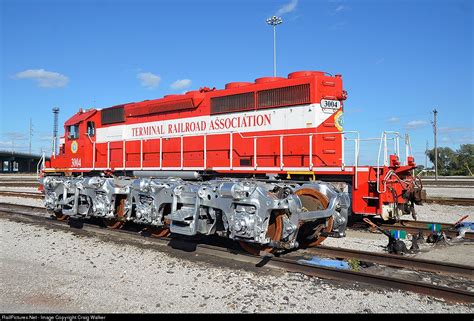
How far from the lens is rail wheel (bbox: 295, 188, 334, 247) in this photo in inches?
295

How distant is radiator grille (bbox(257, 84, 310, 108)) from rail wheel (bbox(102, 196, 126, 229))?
442 cm

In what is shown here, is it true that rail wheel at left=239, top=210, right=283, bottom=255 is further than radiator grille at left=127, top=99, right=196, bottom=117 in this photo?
No

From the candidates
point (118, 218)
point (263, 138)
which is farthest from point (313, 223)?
point (118, 218)

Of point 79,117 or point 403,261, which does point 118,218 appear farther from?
point 79,117

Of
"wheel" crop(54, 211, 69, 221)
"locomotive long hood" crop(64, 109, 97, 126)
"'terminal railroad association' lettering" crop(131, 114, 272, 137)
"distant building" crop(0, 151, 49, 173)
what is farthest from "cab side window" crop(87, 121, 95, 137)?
"distant building" crop(0, 151, 49, 173)

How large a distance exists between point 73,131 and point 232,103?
294 inches

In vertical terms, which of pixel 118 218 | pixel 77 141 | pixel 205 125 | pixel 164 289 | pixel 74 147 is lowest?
pixel 164 289

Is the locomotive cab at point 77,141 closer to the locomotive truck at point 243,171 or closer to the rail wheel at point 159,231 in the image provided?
the locomotive truck at point 243,171

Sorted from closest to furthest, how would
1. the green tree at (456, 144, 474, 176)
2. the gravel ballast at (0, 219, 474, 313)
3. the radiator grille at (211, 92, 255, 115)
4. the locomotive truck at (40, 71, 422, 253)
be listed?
the gravel ballast at (0, 219, 474, 313), the locomotive truck at (40, 71, 422, 253), the radiator grille at (211, 92, 255, 115), the green tree at (456, 144, 474, 176)

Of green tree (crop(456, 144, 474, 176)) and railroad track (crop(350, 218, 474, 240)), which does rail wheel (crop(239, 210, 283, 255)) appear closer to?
railroad track (crop(350, 218, 474, 240))

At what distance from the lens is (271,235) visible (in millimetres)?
6598

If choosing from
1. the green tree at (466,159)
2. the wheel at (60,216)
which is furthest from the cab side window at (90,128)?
the green tree at (466,159)

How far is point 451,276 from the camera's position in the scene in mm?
6121

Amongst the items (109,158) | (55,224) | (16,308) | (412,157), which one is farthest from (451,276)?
(109,158)
